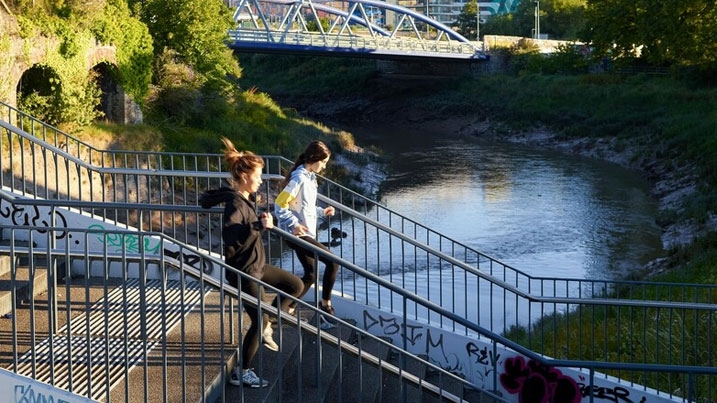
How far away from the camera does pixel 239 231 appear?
754cm

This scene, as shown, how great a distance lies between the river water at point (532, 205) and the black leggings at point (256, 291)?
12807 millimetres

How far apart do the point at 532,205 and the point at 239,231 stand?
73.8 feet

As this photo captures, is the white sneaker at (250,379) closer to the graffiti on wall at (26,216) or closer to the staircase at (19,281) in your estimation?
the staircase at (19,281)

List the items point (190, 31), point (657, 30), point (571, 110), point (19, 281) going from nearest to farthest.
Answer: point (19, 281) → point (190, 31) → point (657, 30) → point (571, 110)

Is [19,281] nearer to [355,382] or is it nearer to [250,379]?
[250,379]

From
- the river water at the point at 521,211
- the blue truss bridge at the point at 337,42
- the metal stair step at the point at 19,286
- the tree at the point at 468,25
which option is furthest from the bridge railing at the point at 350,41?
the metal stair step at the point at 19,286

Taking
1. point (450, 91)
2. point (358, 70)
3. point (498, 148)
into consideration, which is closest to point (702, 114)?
point (498, 148)

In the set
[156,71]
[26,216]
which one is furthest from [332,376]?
[156,71]

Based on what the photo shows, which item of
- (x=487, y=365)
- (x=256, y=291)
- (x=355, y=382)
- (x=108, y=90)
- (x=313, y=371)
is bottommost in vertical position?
(x=487, y=365)

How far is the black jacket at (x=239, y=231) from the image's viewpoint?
7.52 metres

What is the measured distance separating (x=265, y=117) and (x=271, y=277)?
2709 cm

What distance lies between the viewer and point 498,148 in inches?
1795

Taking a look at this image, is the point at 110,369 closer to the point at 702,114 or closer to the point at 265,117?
the point at 265,117

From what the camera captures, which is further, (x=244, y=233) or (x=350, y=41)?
(x=350, y=41)
